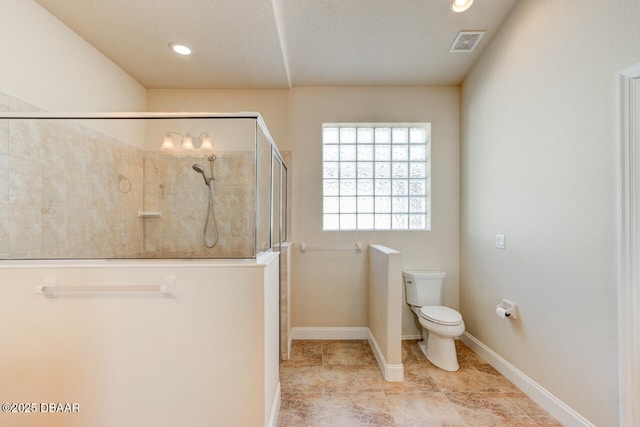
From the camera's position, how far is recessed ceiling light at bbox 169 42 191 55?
2100 mm

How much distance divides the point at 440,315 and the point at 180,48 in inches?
117

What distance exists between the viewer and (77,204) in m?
1.70

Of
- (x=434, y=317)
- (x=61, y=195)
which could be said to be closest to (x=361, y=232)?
(x=434, y=317)

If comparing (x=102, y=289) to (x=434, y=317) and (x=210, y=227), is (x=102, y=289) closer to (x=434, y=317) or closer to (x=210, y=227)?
(x=210, y=227)

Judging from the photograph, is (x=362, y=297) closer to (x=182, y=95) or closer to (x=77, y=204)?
(x=77, y=204)

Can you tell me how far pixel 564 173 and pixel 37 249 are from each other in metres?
3.09

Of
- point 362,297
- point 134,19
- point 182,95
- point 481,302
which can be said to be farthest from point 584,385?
point 182,95

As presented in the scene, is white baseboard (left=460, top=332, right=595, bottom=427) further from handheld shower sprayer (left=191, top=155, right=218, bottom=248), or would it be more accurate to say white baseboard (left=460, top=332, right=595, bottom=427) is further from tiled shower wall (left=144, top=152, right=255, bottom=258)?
handheld shower sprayer (left=191, top=155, right=218, bottom=248)

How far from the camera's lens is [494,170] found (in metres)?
2.31

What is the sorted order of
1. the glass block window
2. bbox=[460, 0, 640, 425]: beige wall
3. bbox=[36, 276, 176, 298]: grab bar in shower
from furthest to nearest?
the glass block window, bbox=[460, 0, 640, 425]: beige wall, bbox=[36, 276, 176, 298]: grab bar in shower

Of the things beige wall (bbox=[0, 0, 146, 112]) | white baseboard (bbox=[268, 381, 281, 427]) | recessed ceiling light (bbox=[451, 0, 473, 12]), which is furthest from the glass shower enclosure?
recessed ceiling light (bbox=[451, 0, 473, 12])

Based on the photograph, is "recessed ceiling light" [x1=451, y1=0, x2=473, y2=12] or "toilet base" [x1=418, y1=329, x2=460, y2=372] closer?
"recessed ceiling light" [x1=451, y1=0, x2=473, y2=12]

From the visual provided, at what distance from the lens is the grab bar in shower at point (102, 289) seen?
129cm

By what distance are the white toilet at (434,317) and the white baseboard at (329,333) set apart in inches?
22.9
